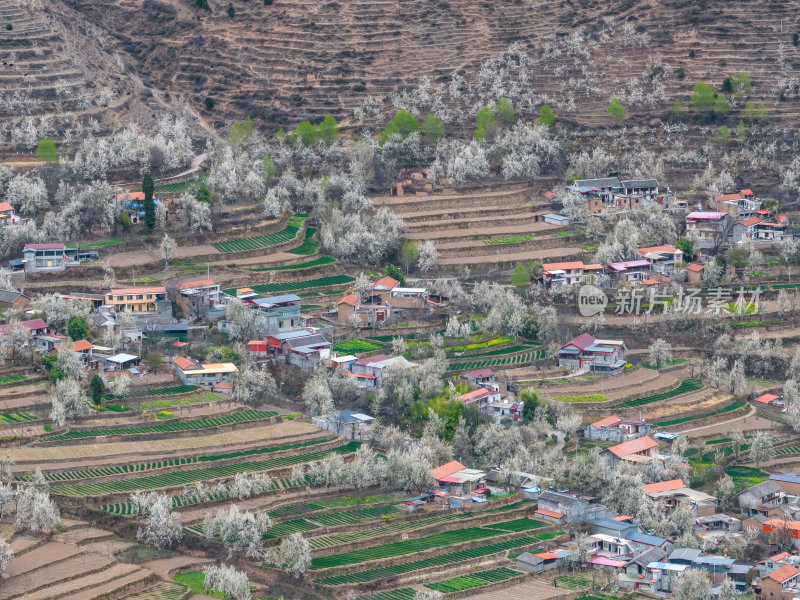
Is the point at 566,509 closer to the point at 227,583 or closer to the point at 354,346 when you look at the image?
the point at 227,583

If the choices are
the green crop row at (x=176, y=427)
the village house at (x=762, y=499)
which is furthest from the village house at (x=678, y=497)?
the green crop row at (x=176, y=427)

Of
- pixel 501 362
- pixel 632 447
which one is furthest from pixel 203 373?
pixel 632 447

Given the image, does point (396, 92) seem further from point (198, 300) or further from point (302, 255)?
point (198, 300)

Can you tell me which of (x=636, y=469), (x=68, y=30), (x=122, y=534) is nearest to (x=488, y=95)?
(x=68, y=30)

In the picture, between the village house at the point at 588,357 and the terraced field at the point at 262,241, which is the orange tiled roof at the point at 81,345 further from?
the village house at the point at 588,357

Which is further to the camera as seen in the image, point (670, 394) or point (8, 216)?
point (8, 216)

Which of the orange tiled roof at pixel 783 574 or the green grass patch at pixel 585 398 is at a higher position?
the green grass patch at pixel 585 398
